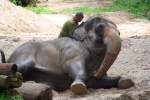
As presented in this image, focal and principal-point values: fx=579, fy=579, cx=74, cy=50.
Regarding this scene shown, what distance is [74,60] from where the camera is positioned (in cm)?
874

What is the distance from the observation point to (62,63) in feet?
29.0

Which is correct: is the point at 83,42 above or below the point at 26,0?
above

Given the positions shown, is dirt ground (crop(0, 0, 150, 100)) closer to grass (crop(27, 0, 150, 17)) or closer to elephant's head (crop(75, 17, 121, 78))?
elephant's head (crop(75, 17, 121, 78))

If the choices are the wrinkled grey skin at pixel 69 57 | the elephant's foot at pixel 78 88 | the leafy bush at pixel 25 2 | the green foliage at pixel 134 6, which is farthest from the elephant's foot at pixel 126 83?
the leafy bush at pixel 25 2

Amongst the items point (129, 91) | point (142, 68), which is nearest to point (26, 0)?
point (142, 68)

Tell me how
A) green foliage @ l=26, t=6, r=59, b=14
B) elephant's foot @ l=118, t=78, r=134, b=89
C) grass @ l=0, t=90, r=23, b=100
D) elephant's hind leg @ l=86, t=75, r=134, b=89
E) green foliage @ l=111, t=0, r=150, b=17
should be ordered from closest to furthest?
grass @ l=0, t=90, r=23, b=100, elephant's foot @ l=118, t=78, r=134, b=89, elephant's hind leg @ l=86, t=75, r=134, b=89, green foliage @ l=111, t=0, r=150, b=17, green foliage @ l=26, t=6, r=59, b=14

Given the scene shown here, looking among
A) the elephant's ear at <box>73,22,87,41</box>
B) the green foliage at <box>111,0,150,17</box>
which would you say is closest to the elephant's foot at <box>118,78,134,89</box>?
the elephant's ear at <box>73,22,87,41</box>

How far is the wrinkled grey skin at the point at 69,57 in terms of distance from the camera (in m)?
8.64

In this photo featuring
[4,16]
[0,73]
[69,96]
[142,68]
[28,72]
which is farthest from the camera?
[4,16]

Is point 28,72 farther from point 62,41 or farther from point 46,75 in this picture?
point 62,41

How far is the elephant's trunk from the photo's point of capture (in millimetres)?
8305

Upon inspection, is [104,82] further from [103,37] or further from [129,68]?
[129,68]

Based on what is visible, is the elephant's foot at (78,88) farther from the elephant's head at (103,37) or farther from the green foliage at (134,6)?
the green foliage at (134,6)

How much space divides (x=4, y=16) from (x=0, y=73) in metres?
11.4
